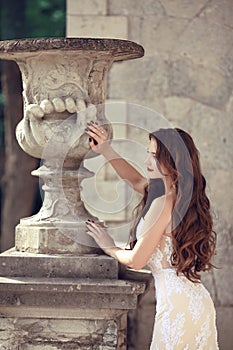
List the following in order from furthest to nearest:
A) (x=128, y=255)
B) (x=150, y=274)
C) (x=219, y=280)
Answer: (x=219, y=280) → (x=150, y=274) → (x=128, y=255)

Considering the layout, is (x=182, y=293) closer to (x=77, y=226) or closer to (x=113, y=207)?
(x=77, y=226)

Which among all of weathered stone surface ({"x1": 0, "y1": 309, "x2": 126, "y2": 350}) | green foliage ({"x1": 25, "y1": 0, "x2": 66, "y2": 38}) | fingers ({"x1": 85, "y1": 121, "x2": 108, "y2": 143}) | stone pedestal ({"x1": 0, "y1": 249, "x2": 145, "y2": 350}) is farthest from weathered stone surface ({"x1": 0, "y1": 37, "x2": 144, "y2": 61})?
green foliage ({"x1": 25, "y1": 0, "x2": 66, "y2": 38})

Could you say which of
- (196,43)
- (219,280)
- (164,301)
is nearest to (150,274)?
(164,301)

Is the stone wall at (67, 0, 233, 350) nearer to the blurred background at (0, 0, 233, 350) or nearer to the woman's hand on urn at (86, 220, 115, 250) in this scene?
the blurred background at (0, 0, 233, 350)

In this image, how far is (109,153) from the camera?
4008 mm

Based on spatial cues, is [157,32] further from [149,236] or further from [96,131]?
[149,236]

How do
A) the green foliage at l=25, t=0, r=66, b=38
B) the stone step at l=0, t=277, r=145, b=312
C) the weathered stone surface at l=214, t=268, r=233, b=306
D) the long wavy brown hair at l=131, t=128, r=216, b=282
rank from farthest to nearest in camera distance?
1. the green foliage at l=25, t=0, r=66, b=38
2. the weathered stone surface at l=214, t=268, r=233, b=306
3. the long wavy brown hair at l=131, t=128, r=216, b=282
4. the stone step at l=0, t=277, r=145, b=312

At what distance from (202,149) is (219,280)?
0.80 metres

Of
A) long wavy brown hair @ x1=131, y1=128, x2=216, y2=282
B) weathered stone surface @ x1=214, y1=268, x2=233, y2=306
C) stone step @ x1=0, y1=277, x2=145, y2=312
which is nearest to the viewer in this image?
stone step @ x1=0, y1=277, x2=145, y2=312

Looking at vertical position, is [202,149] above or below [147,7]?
below

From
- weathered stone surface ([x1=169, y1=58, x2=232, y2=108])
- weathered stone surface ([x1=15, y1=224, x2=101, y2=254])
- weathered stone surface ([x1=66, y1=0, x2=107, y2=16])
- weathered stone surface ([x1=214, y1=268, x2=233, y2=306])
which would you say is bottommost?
weathered stone surface ([x1=214, y1=268, x2=233, y2=306])

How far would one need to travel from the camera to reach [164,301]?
378 centimetres

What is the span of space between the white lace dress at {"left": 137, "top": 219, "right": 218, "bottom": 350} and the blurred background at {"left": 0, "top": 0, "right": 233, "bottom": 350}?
6.11 ft

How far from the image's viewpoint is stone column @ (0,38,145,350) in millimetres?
3670
